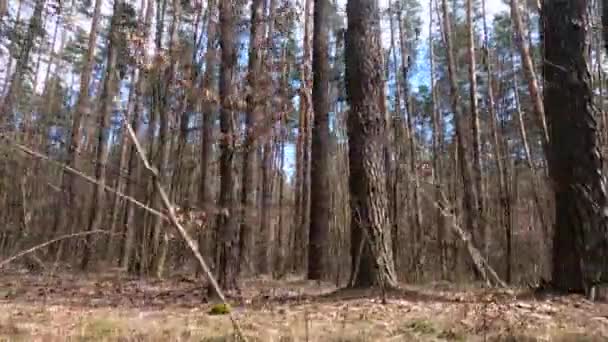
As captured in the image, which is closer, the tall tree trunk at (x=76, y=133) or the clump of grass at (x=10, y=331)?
the clump of grass at (x=10, y=331)

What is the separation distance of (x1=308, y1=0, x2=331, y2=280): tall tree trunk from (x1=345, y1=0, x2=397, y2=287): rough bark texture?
3.50 meters

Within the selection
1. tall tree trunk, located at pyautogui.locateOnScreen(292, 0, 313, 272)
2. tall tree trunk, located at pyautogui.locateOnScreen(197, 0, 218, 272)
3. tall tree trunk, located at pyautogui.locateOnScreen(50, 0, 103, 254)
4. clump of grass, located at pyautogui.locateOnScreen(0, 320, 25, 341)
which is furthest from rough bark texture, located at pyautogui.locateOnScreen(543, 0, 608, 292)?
tall tree trunk, located at pyautogui.locateOnScreen(50, 0, 103, 254)

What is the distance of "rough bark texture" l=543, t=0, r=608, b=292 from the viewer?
17.3 feet

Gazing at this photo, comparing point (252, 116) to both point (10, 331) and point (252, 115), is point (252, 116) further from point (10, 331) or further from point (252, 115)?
point (10, 331)

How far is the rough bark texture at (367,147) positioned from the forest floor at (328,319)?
1.43ft

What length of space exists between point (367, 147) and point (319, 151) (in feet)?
13.3

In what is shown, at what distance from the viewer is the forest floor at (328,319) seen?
12.5 ft

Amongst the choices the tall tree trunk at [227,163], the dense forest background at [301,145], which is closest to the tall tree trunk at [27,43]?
the dense forest background at [301,145]

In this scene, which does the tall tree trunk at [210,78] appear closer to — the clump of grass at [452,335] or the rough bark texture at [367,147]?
the rough bark texture at [367,147]

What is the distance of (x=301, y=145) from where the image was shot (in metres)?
20.3

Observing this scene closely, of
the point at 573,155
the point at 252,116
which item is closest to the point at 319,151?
the point at 252,116

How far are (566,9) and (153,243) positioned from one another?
9619 millimetres

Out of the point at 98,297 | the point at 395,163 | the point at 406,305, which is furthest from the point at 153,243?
the point at 406,305

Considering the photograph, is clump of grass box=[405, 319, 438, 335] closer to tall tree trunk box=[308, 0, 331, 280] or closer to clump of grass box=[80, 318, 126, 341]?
clump of grass box=[80, 318, 126, 341]
